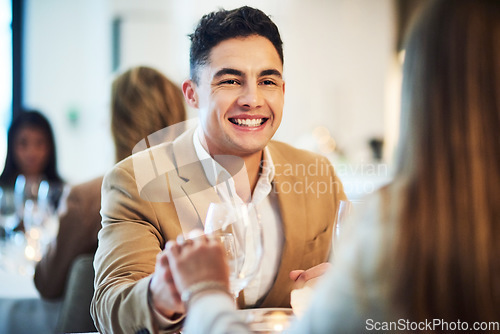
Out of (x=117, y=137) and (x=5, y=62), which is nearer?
(x=117, y=137)

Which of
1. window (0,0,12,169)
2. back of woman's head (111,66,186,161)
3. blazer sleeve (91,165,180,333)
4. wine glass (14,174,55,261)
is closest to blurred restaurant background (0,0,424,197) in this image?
window (0,0,12,169)

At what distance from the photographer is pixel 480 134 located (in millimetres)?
515

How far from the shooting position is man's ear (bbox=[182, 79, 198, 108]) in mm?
944

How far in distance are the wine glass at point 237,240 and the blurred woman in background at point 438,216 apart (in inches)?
5.4

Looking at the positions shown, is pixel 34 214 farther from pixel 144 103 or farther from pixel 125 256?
pixel 125 256

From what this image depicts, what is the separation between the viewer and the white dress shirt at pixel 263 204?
3.01 ft

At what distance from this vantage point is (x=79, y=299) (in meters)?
1.19

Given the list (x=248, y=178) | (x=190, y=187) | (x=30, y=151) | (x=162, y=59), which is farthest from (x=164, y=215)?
(x=162, y=59)

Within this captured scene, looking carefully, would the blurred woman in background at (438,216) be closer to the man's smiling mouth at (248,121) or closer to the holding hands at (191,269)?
the holding hands at (191,269)

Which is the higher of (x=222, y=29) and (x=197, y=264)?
(x=222, y=29)

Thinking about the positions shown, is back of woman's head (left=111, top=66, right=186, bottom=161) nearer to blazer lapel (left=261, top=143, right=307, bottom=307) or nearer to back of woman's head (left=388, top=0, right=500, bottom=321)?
blazer lapel (left=261, top=143, right=307, bottom=307)

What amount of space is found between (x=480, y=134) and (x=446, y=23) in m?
0.11

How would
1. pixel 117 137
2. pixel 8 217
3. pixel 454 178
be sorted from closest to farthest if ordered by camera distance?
pixel 454 178 < pixel 117 137 < pixel 8 217

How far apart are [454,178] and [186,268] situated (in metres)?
0.28
